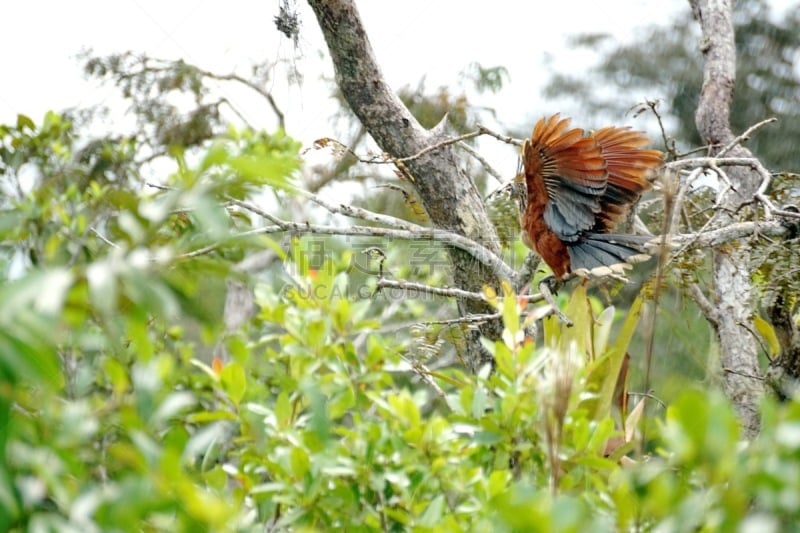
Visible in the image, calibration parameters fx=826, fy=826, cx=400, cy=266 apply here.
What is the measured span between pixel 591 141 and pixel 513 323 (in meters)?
1.05

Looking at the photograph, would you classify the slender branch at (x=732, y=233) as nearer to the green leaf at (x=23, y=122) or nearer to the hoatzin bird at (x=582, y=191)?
the hoatzin bird at (x=582, y=191)

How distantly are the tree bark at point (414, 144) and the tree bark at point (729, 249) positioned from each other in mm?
609

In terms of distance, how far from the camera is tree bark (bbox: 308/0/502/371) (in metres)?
2.11

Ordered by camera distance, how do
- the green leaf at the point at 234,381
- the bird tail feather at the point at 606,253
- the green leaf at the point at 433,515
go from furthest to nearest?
1. the bird tail feather at the point at 606,253
2. the green leaf at the point at 234,381
3. the green leaf at the point at 433,515

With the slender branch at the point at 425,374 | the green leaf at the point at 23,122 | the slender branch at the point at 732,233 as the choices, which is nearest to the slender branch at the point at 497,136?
the slender branch at the point at 732,233

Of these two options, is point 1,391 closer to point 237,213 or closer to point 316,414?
point 316,414

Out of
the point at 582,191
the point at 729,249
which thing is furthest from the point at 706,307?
the point at 582,191

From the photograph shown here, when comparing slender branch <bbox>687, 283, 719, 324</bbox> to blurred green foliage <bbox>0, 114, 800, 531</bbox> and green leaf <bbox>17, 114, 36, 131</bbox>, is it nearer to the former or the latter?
blurred green foliage <bbox>0, 114, 800, 531</bbox>

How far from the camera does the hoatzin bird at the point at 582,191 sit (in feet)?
6.45

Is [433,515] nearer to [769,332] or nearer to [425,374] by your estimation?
[425,374]

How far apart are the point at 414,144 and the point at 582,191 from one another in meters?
0.45

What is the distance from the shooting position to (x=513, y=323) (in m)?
1.04

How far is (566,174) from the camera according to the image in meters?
2.03

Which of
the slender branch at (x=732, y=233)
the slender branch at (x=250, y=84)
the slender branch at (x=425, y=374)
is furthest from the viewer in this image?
the slender branch at (x=250, y=84)
